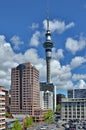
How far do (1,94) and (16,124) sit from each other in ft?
140

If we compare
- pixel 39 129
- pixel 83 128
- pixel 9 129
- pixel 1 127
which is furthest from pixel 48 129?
pixel 1 127

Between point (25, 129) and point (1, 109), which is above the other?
point (1, 109)

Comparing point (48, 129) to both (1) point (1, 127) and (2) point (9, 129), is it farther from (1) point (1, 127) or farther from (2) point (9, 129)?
(1) point (1, 127)

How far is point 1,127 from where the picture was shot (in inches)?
4847

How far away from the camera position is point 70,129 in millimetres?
178375

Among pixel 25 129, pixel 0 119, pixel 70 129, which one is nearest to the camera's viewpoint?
pixel 0 119

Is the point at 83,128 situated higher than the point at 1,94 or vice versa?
the point at 1,94

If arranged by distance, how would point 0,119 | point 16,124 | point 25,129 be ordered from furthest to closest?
1. point 25,129
2. point 16,124
3. point 0,119

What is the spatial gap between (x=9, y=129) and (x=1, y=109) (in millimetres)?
44820

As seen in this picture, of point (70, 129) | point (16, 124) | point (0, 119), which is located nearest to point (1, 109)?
point (0, 119)

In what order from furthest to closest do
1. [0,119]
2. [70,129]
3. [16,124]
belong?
[70,129]
[16,124]
[0,119]

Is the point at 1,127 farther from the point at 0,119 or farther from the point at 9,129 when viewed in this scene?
the point at 9,129

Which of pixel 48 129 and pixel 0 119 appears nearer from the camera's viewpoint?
pixel 0 119

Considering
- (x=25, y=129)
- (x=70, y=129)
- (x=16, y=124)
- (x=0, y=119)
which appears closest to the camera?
(x=0, y=119)
